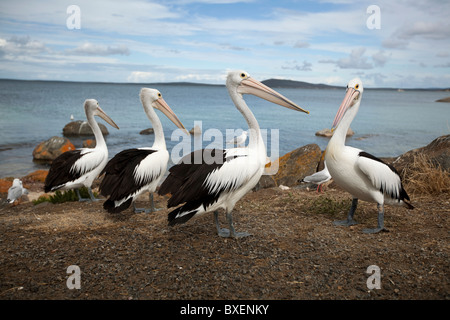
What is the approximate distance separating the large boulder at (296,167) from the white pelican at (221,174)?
463cm

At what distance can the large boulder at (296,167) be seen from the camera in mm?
8883

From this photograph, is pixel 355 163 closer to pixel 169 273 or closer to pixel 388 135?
pixel 169 273

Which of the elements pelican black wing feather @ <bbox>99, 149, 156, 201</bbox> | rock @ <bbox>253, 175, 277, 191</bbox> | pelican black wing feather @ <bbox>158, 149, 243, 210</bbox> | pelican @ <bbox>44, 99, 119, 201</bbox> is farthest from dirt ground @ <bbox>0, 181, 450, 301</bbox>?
rock @ <bbox>253, 175, 277, 191</bbox>

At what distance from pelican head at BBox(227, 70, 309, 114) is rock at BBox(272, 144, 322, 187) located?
186 inches

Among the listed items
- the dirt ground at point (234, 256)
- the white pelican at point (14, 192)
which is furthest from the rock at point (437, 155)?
the white pelican at point (14, 192)

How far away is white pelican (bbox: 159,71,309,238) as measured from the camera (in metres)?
3.86

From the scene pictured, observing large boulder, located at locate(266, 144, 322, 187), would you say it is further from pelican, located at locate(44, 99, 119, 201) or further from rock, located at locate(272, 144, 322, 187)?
pelican, located at locate(44, 99, 119, 201)

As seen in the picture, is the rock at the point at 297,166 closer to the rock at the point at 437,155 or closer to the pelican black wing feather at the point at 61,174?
the rock at the point at 437,155

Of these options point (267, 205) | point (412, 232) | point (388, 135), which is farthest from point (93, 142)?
point (388, 135)

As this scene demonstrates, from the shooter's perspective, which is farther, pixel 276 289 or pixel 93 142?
pixel 93 142

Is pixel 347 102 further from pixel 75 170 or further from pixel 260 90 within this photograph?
pixel 75 170

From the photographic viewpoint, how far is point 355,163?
4309mm
